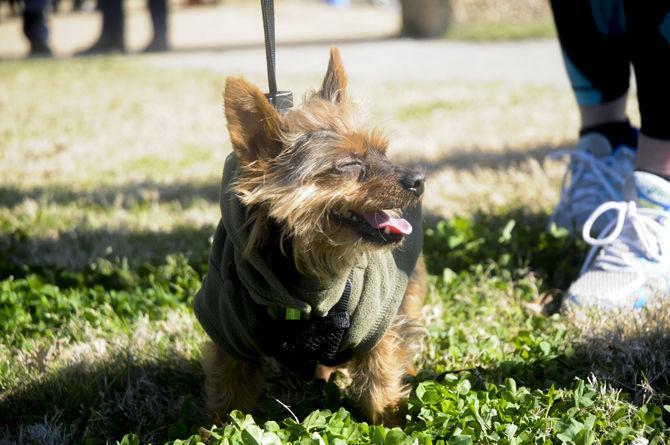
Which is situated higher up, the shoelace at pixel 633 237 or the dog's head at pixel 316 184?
the dog's head at pixel 316 184

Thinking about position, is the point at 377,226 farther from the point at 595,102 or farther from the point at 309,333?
the point at 595,102

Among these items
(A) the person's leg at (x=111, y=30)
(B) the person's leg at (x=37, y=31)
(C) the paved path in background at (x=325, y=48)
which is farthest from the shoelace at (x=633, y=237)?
(A) the person's leg at (x=111, y=30)

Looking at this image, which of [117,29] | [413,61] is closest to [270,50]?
[413,61]

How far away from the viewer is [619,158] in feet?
12.9

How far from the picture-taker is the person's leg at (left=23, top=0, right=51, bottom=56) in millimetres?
15834

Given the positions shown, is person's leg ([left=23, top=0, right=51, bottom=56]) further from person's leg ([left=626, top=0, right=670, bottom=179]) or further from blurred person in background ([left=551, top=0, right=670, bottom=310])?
person's leg ([left=626, top=0, right=670, bottom=179])

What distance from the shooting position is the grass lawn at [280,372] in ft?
7.51

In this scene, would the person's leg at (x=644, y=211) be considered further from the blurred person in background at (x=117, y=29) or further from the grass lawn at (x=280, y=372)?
the blurred person in background at (x=117, y=29)

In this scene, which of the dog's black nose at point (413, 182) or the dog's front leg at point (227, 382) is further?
the dog's front leg at point (227, 382)

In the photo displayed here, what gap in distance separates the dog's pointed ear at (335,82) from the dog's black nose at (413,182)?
15.2 inches

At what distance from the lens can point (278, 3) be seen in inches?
1352

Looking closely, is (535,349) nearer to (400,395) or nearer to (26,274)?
(400,395)

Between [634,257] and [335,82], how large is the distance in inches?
61.0

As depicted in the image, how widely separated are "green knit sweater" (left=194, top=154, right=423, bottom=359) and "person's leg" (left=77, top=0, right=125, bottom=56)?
1604 cm
